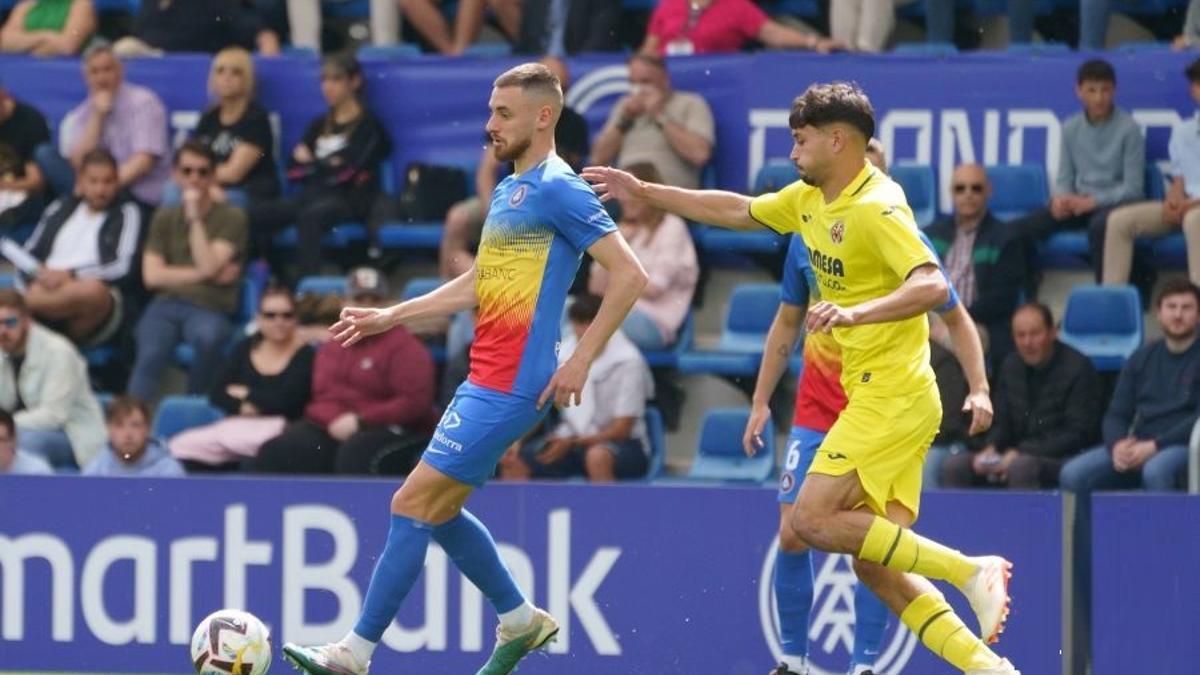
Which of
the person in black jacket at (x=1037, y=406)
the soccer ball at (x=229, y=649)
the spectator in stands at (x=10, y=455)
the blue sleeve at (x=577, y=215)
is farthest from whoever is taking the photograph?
the spectator in stands at (x=10, y=455)

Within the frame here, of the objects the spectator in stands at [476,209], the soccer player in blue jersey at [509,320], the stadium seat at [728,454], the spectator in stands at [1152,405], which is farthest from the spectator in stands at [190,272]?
the soccer player in blue jersey at [509,320]

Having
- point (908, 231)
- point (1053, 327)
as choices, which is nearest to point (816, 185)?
point (908, 231)

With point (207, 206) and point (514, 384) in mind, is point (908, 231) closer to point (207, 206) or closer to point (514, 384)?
point (514, 384)

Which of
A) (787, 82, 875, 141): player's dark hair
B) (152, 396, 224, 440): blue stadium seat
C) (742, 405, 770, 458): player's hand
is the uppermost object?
(787, 82, 875, 141): player's dark hair

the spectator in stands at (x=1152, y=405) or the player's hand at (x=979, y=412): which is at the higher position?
the player's hand at (x=979, y=412)

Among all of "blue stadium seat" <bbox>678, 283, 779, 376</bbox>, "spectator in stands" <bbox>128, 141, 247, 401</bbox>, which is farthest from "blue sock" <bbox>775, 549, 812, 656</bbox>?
"spectator in stands" <bbox>128, 141, 247, 401</bbox>

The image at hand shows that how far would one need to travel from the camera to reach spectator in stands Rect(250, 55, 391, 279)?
44.2 ft

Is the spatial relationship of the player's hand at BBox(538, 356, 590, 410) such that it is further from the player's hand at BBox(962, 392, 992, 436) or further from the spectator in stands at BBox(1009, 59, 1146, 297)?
the spectator in stands at BBox(1009, 59, 1146, 297)

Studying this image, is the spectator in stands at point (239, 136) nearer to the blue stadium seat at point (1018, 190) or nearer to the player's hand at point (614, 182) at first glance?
the blue stadium seat at point (1018, 190)

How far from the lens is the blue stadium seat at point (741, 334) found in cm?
1249

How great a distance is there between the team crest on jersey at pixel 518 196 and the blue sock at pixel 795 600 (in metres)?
1.68

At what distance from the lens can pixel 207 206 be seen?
13.3 metres

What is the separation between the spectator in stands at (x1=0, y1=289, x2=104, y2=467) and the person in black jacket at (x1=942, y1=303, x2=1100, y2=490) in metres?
4.55

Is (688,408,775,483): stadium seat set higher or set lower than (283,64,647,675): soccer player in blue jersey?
lower
